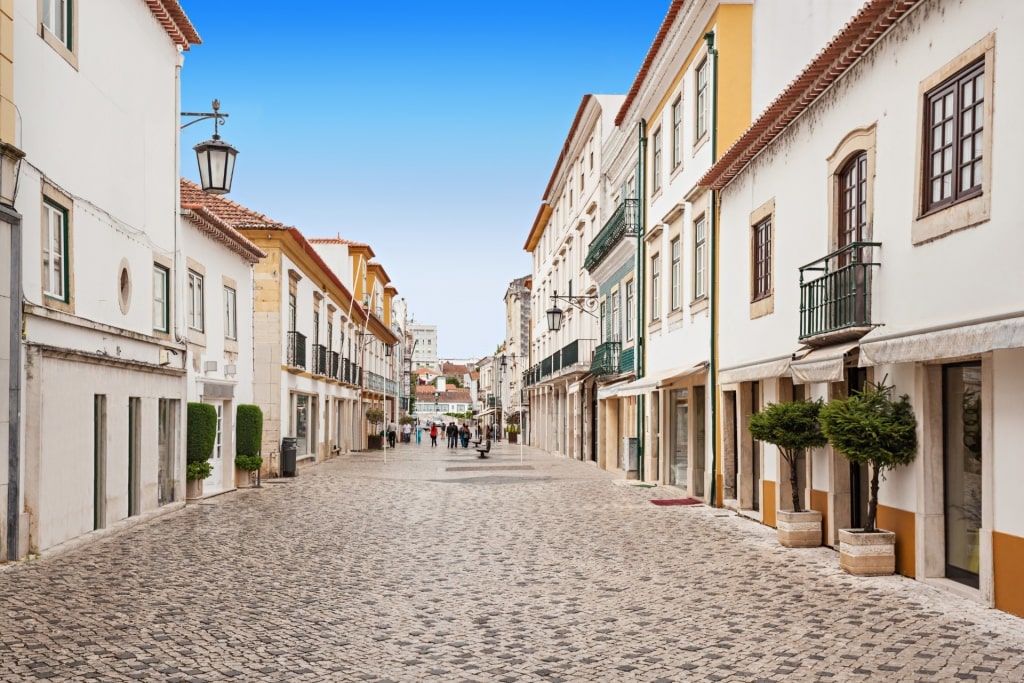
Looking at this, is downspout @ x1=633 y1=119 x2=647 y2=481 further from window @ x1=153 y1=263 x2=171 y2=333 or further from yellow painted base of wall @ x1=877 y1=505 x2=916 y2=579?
yellow painted base of wall @ x1=877 y1=505 x2=916 y2=579

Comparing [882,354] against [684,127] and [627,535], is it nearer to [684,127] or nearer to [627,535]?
[627,535]

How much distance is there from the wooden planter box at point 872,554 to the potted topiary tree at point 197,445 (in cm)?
1225

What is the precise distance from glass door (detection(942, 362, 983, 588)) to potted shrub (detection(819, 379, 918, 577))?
0.39 meters

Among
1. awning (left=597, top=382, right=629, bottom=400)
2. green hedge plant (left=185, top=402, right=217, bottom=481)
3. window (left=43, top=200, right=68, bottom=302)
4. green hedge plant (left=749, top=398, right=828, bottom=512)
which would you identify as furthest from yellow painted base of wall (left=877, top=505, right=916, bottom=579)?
awning (left=597, top=382, right=629, bottom=400)

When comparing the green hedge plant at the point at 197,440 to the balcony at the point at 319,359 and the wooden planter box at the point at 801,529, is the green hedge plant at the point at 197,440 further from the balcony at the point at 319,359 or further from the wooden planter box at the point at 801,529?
the balcony at the point at 319,359

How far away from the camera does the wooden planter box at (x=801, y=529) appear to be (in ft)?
39.7

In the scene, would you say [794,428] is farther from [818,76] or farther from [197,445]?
[197,445]

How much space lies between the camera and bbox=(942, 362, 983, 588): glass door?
890 cm

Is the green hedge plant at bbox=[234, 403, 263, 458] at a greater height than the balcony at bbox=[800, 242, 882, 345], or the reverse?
the balcony at bbox=[800, 242, 882, 345]

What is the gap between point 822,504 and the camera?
12.4 meters

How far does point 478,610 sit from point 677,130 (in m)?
14.6

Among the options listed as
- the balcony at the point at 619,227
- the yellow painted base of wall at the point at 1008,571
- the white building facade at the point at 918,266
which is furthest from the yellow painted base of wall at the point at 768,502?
the balcony at the point at 619,227

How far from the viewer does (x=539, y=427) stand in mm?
53469

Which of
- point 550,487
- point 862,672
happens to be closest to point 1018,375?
point 862,672
